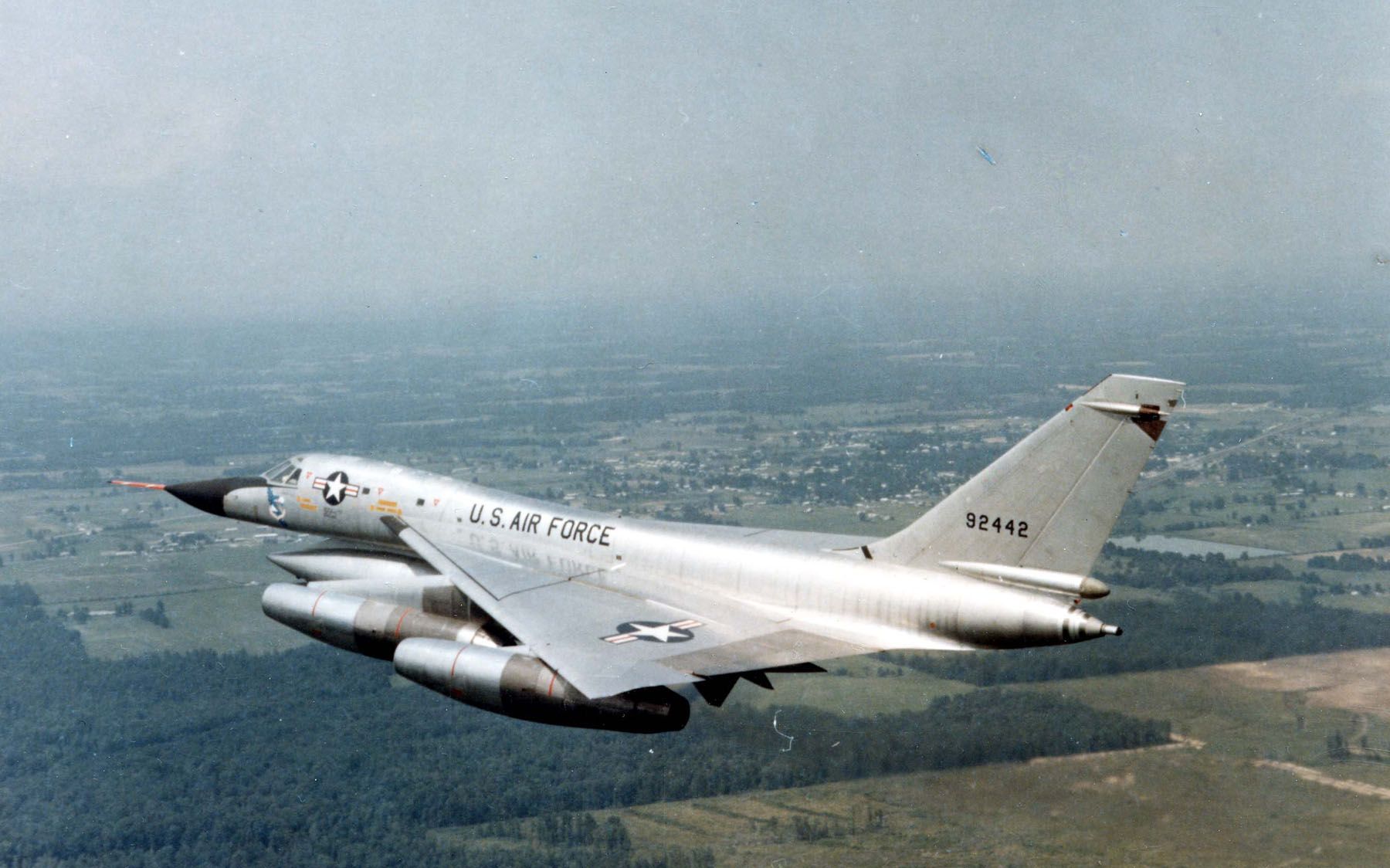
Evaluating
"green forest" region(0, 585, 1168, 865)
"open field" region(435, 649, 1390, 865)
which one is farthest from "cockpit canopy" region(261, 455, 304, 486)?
"open field" region(435, 649, 1390, 865)

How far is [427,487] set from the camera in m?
32.4

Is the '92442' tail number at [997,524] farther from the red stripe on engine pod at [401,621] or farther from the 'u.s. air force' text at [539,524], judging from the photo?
the red stripe on engine pod at [401,621]

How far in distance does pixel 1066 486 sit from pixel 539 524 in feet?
47.6

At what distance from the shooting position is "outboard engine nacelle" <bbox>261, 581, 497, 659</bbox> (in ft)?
87.1

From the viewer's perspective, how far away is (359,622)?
89.6ft

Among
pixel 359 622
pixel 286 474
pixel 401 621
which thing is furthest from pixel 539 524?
pixel 286 474

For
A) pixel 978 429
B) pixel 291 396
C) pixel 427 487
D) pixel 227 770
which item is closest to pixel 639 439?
pixel 978 429

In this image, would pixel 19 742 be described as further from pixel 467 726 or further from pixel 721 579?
pixel 721 579

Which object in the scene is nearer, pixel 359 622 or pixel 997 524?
pixel 997 524

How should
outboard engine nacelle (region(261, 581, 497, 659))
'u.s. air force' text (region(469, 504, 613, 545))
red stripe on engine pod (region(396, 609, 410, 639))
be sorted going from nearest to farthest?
outboard engine nacelle (region(261, 581, 497, 659))
red stripe on engine pod (region(396, 609, 410, 639))
'u.s. air force' text (region(469, 504, 613, 545))

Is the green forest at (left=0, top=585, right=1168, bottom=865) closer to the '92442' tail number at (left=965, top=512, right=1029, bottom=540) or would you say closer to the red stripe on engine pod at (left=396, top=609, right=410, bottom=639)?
the red stripe on engine pod at (left=396, top=609, right=410, bottom=639)

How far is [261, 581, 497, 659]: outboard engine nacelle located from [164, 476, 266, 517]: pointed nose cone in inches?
305

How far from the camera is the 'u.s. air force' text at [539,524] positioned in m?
29.2

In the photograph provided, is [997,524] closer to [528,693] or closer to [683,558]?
[683,558]
